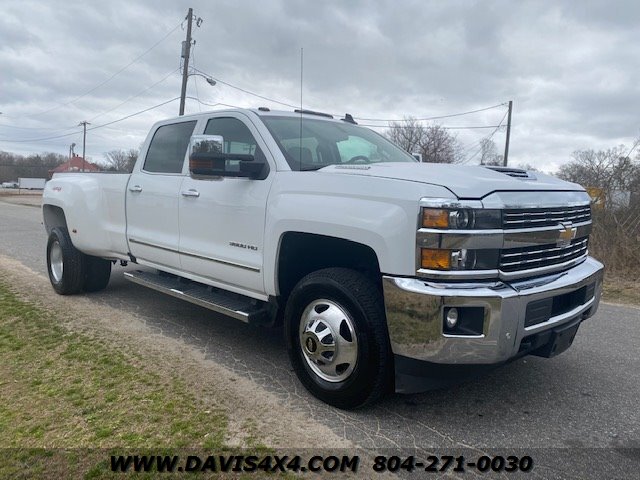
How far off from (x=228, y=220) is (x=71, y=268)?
3.14 m

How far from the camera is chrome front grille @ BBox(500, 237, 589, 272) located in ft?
9.43

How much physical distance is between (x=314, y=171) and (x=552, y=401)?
2269 mm

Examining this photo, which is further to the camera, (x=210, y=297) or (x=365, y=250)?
(x=210, y=297)

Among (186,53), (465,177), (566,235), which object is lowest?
(566,235)

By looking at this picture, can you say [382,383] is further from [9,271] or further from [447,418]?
[9,271]

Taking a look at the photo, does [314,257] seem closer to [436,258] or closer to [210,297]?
[210,297]

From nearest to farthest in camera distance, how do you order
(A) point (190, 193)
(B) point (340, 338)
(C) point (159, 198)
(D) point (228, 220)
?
1. (B) point (340, 338)
2. (D) point (228, 220)
3. (A) point (190, 193)
4. (C) point (159, 198)

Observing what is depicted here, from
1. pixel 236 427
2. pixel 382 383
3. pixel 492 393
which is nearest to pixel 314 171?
pixel 382 383

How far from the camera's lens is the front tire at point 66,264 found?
6.08 m

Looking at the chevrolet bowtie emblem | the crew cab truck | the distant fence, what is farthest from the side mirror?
the distant fence

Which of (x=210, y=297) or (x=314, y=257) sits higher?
(x=314, y=257)

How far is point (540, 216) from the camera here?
304cm

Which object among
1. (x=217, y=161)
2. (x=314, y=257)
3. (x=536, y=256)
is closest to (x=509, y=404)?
(x=536, y=256)

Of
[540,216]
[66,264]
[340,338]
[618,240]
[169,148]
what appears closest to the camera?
[540,216]
